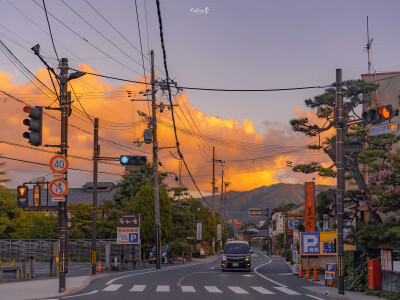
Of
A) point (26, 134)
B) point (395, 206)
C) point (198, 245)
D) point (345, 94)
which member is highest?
point (345, 94)

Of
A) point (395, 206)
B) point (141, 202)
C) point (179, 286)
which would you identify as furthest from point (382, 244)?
point (141, 202)

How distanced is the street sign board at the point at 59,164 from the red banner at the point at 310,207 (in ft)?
73.3

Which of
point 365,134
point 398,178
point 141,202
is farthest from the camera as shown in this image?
point 141,202

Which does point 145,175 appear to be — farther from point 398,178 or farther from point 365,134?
point 398,178

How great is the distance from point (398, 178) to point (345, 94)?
9764 millimetres

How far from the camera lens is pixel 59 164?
2145cm

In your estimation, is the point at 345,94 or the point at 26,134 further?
the point at 345,94

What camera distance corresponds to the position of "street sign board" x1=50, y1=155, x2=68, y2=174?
21344 mm

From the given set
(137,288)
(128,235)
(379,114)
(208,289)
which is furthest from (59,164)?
(128,235)

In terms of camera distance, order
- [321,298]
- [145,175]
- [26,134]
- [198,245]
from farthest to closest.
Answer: [198,245], [145,175], [321,298], [26,134]

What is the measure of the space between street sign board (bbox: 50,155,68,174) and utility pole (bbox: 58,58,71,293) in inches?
12.5

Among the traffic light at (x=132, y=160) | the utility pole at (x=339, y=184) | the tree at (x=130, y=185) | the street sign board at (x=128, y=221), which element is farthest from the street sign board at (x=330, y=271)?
the tree at (x=130, y=185)

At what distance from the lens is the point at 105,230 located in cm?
6103

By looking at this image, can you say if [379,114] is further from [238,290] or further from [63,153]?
[63,153]
